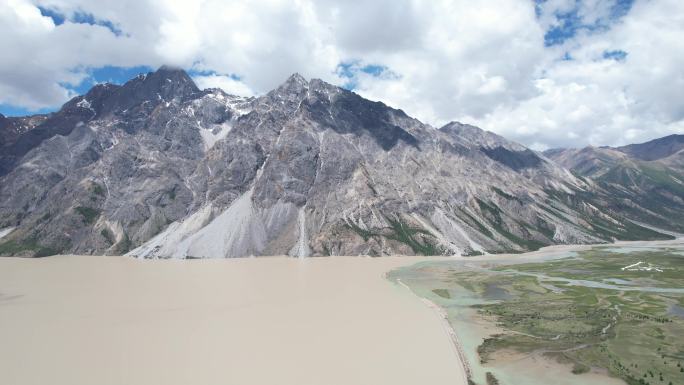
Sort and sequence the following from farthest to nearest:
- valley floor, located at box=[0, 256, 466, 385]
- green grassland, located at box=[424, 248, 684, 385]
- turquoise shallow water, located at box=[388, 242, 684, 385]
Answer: green grassland, located at box=[424, 248, 684, 385], valley floor, located at box=[0, 256, 466, 385], turquoise shallow water, located at box=[388, 242, 684, 385]

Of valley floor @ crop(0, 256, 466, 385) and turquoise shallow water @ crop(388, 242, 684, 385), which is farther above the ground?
valley floor @ crop(0, 256, 466, 385)

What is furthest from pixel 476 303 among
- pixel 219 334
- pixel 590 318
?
pixel 219 334

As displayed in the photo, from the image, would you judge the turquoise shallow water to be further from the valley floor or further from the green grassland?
the valley floor

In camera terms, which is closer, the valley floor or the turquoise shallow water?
the turquoise shallow water

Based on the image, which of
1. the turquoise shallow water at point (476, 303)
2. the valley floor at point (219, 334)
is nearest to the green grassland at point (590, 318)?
the turquoise shallow water at point (476, 303)

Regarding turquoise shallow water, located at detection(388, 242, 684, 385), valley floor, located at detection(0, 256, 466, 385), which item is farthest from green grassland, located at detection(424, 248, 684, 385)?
valley floor, located at detection(0, 256, 466, 385)

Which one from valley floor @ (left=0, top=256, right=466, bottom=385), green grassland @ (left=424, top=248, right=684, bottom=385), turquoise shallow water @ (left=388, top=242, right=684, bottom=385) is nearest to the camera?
turquoise shallow water @ (left=388, top=242, right=684, bottom=385)

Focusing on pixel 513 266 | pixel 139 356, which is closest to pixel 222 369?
pixel 139 356
